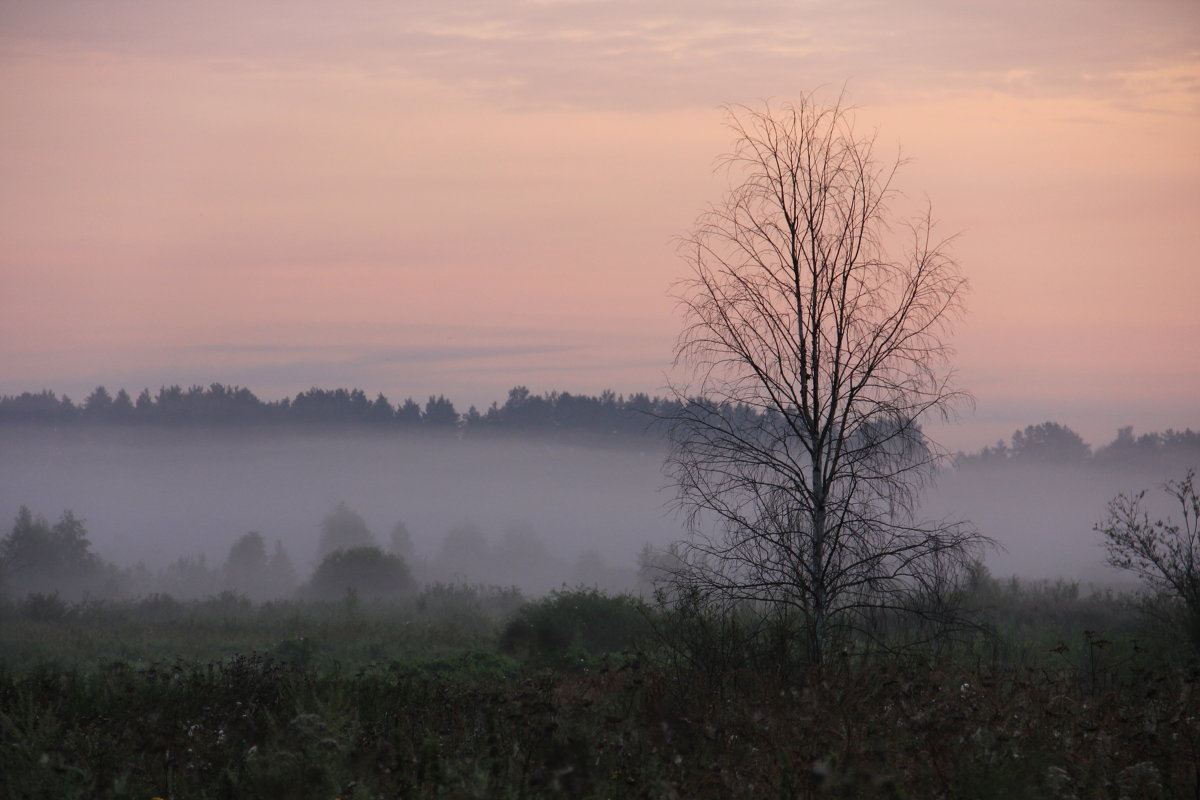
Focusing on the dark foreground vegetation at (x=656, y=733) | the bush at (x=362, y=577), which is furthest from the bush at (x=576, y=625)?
the bush at (x=362, y=577)

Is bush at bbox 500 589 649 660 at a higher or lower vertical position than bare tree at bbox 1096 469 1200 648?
lower

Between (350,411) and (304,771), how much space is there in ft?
442

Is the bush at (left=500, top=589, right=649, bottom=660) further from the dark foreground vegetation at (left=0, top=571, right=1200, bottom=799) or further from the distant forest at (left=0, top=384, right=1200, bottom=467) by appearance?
the distant forest at (left=0, top=384, right=1200, bottom=467)

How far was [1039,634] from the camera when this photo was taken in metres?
23.1

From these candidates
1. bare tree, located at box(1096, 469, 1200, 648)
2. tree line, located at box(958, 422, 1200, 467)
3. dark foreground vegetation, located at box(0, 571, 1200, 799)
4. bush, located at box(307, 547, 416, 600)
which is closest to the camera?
dark foreground vegetation, located at box(0, 571, 1200, 799)

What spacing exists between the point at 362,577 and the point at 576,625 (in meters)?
29.5

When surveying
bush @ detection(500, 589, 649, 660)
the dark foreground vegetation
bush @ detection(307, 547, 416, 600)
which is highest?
the dark foreground vegetation

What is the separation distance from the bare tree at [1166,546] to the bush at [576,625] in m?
10.1

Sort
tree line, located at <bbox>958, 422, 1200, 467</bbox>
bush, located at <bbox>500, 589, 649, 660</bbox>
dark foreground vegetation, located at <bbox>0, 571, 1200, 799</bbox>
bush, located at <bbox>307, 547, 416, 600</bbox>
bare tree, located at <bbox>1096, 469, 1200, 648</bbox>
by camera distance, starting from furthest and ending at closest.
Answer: tree line, located at <bbox>958, 422, 1200, 467</bbox> < bush, located at <bbox>307, 547, 416, 600</bbox> < bush, located at <bbox>500, 589, 649, 660</bbox> < bare tree, located at <bbox>1096, 469, 1200, 648</bbox> < dark foreground vegetation, located at <bbox>0, 571, 1200, 799</bbox>

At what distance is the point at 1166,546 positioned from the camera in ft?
55.6

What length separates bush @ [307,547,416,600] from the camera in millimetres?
49688

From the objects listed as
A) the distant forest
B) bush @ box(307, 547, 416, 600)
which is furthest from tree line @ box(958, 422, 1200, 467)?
bush @ box(307, 547, 416, 600)

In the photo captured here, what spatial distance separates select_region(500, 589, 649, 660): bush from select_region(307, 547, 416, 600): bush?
85.7ft

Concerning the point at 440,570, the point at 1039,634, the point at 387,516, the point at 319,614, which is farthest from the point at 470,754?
the point at 387,516
